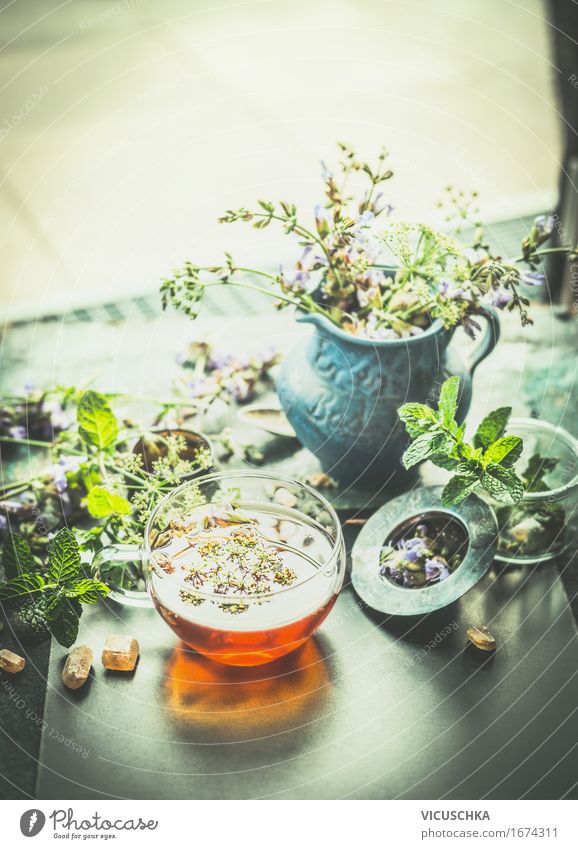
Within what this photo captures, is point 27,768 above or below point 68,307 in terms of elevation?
below

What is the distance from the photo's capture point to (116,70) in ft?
6.34

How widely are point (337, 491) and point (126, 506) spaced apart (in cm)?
19

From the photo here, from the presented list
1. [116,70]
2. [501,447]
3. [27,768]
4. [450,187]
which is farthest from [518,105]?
[27,768]

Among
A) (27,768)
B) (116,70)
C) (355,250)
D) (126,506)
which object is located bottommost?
(27,768)

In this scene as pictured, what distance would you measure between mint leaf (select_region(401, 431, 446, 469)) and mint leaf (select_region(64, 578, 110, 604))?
9.5 inches

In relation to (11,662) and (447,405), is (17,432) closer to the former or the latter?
(11,662)

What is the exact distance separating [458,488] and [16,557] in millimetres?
346

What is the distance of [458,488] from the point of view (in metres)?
0.64

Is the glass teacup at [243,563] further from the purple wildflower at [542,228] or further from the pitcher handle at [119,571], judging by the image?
the purple wildflower at [542,228]

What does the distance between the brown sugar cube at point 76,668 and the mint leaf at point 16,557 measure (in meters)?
0.08

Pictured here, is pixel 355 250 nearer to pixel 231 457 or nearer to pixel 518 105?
pixel 231 457
